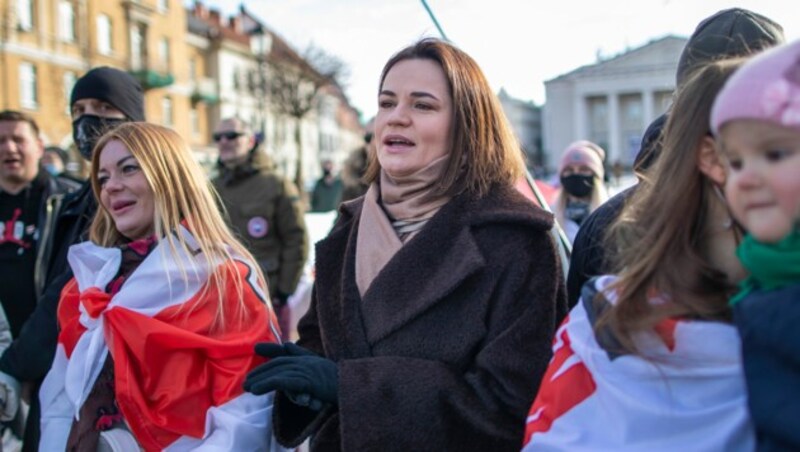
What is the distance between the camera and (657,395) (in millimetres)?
1380

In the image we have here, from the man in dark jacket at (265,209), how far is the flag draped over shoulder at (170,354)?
2924 millimetres

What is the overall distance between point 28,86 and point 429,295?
103ft

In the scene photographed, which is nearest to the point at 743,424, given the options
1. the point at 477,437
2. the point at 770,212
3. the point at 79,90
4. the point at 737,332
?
the point at 737,332

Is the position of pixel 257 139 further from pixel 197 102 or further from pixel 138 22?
pixel 197 102

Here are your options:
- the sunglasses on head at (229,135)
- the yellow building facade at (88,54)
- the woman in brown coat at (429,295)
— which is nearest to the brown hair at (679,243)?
the woman in brown coat at (429,295)

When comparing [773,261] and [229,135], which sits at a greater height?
[229,135]

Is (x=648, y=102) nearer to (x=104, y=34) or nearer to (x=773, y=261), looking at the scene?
(x=773, y=261)

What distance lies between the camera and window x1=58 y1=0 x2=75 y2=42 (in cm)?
3069

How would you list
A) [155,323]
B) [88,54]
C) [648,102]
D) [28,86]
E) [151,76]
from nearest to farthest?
[155,323] → [648,102] → [88,54] → [28,86] → [151,76]

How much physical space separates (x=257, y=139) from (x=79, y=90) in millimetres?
2437

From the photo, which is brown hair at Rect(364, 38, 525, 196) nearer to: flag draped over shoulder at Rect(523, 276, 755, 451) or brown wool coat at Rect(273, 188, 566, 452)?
brown wool coat at Rect(273, 188, 566, 452)

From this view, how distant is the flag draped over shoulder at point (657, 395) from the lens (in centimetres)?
131

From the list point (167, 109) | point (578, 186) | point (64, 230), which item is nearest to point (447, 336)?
point (64, 230)

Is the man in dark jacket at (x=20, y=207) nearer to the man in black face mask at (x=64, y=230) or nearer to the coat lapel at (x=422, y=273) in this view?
the man in black face mask at (x=64, y=230)
